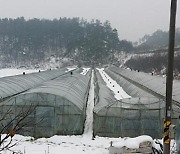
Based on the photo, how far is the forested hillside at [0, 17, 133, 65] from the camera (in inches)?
4345

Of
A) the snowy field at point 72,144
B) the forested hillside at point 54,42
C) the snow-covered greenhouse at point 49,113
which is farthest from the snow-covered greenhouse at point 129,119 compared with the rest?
the forested hillside at point 54,42

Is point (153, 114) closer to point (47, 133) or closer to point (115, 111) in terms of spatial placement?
point (115, 111)

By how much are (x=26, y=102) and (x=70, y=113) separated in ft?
8.06

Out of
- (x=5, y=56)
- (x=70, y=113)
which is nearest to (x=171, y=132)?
(x=70, y=113)

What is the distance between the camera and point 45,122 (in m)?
16.1

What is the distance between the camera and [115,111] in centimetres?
1584

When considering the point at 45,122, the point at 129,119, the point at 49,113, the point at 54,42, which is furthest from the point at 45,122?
the point at 54,42

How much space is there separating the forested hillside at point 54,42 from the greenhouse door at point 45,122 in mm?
90447

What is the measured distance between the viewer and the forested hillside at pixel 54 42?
110 m

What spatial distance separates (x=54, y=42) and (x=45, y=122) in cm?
12115

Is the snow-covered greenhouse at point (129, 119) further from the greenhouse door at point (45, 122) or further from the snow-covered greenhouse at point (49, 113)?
the greenhouse door at point (45, 122)

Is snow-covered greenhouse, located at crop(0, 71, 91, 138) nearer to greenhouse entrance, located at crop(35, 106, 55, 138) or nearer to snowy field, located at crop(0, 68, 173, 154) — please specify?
greenhouse entrance, located at crop(35, 106, 55, 138)

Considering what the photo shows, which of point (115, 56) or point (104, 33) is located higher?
point (104, 33)

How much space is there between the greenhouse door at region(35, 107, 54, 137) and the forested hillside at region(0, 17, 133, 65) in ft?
297
